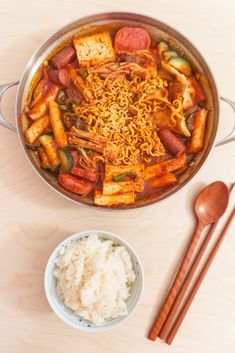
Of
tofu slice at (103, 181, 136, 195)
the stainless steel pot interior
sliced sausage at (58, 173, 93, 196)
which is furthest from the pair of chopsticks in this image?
sliced sausage at (58, 173, 93, 196)

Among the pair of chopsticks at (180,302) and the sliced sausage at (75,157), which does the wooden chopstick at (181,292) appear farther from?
the sliced sausage at (75,157)

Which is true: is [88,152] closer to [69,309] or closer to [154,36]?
[154,36]

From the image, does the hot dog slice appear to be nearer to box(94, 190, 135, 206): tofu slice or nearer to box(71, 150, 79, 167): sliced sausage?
box(71, 150, 79, 167): sliced sausage

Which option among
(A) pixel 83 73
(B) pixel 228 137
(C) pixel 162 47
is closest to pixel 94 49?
(A) pixel 83 73

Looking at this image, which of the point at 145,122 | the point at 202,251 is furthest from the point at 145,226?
the point at 145,122

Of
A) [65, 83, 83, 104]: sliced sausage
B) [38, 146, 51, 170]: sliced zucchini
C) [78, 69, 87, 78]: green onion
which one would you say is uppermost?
[78, 69, 87, 78]: green onion
